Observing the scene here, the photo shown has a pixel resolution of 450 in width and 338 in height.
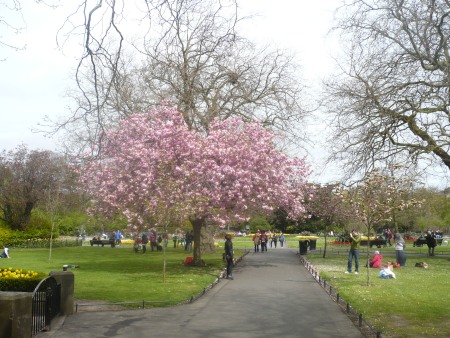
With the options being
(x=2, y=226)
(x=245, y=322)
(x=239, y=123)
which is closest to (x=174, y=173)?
(x=239, y=123)

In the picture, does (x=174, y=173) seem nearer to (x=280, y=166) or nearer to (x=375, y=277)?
(x=280, y=166)

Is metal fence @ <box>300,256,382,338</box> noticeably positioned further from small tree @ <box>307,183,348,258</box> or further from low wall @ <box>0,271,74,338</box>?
small tree @ <box>307,183,348,258</box>

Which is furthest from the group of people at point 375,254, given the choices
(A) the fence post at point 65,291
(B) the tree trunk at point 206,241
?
(B) the tree trunk at point 206,241

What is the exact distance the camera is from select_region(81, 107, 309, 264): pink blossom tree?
23281 mm

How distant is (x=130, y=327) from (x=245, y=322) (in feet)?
8.00

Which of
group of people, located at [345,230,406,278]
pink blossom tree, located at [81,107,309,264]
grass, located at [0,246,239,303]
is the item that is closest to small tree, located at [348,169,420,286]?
group of people, located at [345,230,406,278]

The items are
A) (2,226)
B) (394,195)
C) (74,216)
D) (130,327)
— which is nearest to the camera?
(130,327)

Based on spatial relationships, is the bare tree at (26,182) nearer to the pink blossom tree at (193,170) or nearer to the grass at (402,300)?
the pink blossom tree at (193,170)

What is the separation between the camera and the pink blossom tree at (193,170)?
76.4 ft

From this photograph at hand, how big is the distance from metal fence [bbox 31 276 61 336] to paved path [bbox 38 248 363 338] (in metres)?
0.28

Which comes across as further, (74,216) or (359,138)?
(74,216)

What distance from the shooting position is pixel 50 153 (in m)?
64.1

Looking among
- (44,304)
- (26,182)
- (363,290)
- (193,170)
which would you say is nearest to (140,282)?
(193,170)

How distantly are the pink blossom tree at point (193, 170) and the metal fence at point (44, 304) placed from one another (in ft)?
31.1
